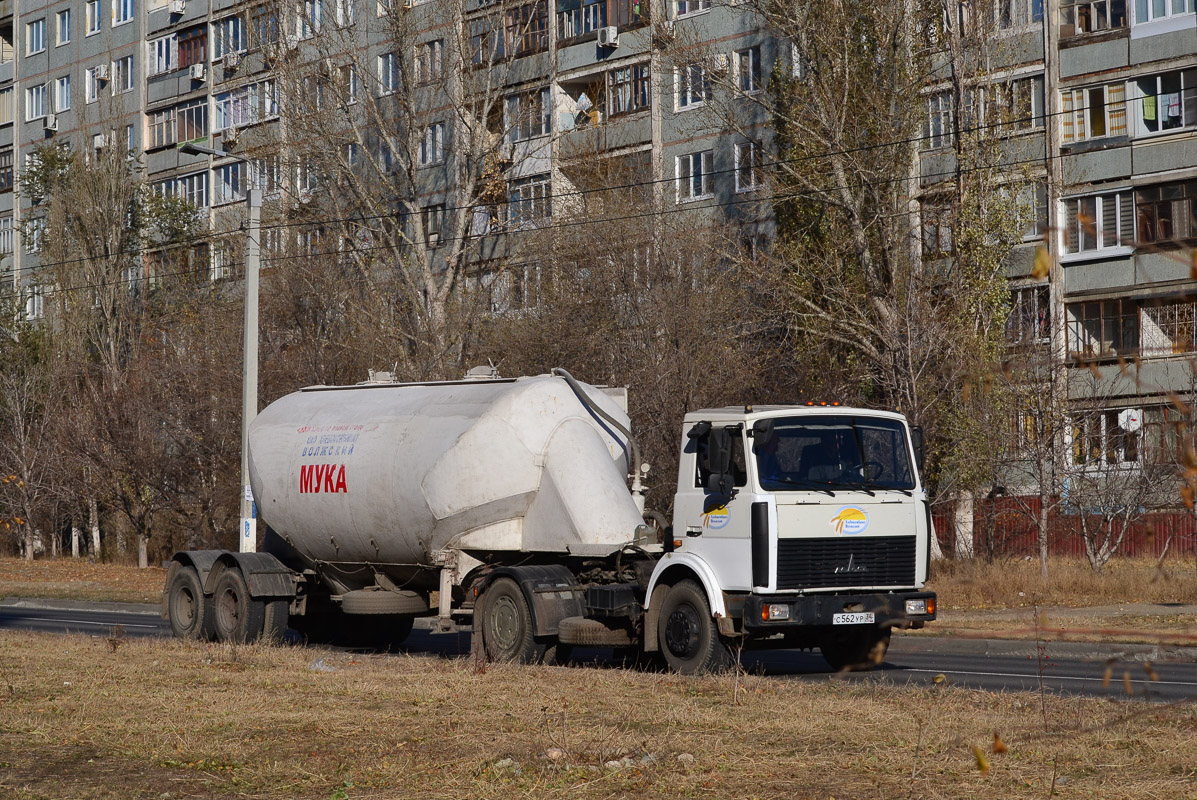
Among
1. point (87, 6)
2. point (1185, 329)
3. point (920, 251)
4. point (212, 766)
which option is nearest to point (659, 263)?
point (920, 251)

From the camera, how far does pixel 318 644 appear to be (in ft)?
64.1

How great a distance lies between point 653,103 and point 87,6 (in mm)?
35975

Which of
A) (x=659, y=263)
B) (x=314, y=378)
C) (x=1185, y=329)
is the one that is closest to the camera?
(x=1185, y=329)

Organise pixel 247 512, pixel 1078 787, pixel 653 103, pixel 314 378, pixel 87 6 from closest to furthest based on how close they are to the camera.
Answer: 1. pixel 1078 787
2. pixel 247 512
3. pixel 314 378
4. pixel 653 103
5. pixel 87 6

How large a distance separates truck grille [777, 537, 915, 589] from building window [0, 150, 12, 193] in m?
67.4

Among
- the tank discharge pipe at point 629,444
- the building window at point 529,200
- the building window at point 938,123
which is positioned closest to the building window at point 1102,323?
the building window at point 938,123

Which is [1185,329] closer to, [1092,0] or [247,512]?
[247,512]

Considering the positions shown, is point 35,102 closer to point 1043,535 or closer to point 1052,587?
point 1043,535

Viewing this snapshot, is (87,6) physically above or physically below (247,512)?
above

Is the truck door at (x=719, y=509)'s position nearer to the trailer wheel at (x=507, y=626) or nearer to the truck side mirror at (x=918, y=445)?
the trailer wheel at (x=507, y=626)

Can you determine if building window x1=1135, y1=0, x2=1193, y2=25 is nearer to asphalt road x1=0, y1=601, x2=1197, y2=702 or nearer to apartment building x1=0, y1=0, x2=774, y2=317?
apartment building x1=0, y1=0, x2=774, y2=317

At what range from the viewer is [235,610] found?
18.2 metres

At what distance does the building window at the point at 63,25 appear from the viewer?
2785 inches


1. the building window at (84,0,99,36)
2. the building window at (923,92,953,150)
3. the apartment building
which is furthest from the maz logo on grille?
the building window at (84,0,99,36)
